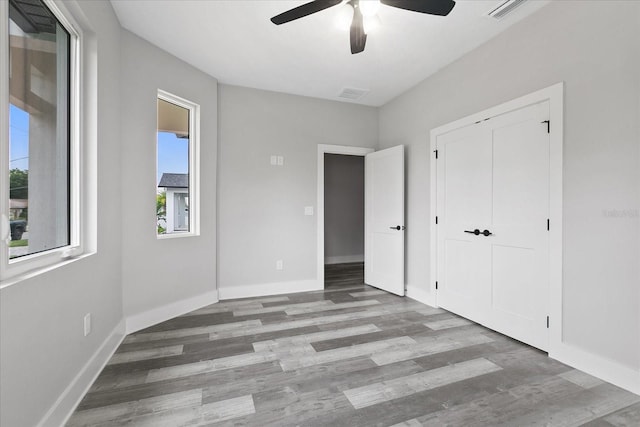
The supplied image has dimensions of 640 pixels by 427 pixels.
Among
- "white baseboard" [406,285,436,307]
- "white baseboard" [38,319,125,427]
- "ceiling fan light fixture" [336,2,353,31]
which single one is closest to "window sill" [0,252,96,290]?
"white baseboard" [38,319,125,427]

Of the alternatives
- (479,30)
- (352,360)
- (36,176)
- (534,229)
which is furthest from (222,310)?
(479,30)

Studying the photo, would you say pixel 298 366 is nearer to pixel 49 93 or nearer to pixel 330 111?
pixel 49 93

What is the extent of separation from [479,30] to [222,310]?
391 centimetres

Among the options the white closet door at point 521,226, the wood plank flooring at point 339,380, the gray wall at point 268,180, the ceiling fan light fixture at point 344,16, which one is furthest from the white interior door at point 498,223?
the gray wall at point 268,180

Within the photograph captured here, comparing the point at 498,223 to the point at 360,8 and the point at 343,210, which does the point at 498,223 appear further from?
the point at 343,210

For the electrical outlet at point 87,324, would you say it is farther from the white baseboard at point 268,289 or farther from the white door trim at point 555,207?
the white door trim at point 555,207

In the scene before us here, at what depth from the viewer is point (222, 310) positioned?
3.42 metres

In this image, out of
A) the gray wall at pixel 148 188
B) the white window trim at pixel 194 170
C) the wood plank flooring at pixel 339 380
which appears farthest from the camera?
the white window trim at pixel 194 170

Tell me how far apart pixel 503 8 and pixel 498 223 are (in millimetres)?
1828

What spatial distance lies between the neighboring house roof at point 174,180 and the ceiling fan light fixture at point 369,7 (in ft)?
8.23

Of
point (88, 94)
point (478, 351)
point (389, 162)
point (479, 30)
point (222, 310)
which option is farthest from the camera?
point (389, 162)

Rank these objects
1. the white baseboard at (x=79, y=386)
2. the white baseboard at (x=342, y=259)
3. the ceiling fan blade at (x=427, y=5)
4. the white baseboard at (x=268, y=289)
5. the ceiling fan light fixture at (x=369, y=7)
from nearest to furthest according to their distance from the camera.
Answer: the white baseboard at (x=79, y=386) → the ceiling fan blade at (x=427, y=5) → the ceiling fan light fixture at (x=369, y=7) → the white baseboard at (x=268, y=289) → the white baseboard at (x=342, y=259)

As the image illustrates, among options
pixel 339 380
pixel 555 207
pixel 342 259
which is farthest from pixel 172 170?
pixel 342 259

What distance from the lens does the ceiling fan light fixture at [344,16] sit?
238 cm
